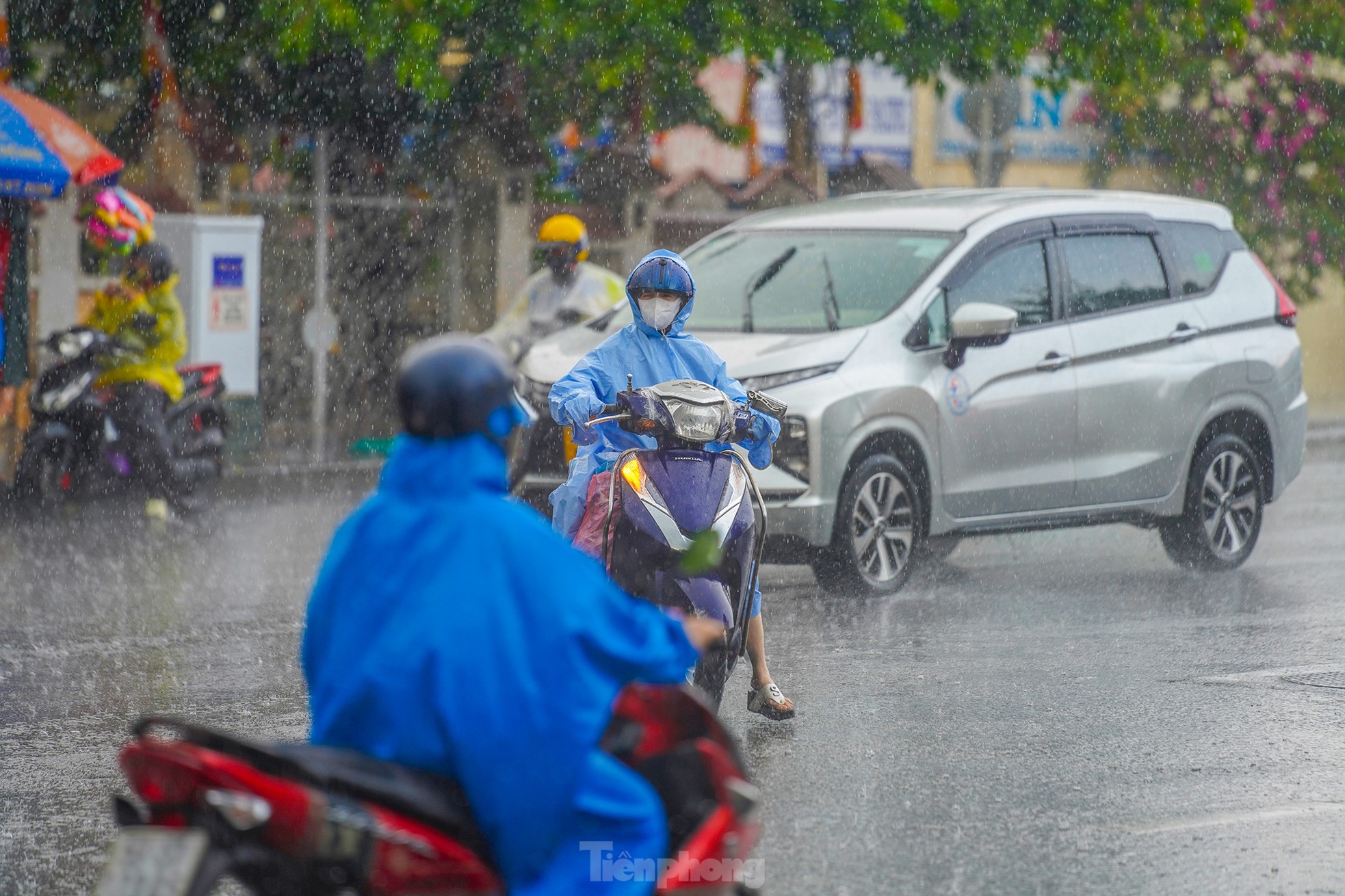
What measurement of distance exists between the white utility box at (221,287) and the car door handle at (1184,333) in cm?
813

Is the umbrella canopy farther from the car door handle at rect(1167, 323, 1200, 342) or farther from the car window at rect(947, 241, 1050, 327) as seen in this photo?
the car door handle at rect(1167, 323, 1200, 342)

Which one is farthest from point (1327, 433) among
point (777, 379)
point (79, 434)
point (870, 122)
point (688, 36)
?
point (777, 379)

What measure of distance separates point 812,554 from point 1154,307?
2618 millimetres

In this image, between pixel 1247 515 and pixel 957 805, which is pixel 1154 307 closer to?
pixel 1247 515

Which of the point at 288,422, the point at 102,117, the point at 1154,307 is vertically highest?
the point at 102,117

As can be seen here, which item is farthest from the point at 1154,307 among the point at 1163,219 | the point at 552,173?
the point at 552,173

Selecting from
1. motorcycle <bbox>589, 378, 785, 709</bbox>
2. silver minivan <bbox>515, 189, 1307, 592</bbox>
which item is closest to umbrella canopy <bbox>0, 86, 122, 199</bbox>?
silver minivan <bbox>515, 189, 1307, 592</bbox>

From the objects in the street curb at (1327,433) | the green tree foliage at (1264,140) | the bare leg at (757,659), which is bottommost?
the street curb at (1327,433)

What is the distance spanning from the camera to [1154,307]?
1058 cm

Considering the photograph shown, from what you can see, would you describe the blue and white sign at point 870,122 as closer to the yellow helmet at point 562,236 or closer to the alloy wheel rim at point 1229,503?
the yellow helmet at point 562,236

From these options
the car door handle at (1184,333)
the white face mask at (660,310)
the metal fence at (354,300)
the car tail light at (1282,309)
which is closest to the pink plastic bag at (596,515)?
the white face mask at (660,310)

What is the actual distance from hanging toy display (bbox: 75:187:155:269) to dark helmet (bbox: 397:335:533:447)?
11.6 meters

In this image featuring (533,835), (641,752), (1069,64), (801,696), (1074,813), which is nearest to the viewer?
(533,835)

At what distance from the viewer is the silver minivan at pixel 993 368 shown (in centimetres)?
923
